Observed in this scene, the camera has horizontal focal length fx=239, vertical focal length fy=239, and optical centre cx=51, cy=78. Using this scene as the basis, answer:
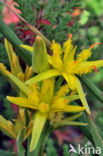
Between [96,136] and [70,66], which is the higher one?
[70,66]

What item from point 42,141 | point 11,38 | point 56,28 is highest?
point 56,28

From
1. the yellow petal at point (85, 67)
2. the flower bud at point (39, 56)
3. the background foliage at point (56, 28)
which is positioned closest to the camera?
the flower bud at point (39, 56)

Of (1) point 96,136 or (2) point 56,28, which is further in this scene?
(2) point 56,28

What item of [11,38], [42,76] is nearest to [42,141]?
[42,76]

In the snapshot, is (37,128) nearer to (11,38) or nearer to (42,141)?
(42,141)

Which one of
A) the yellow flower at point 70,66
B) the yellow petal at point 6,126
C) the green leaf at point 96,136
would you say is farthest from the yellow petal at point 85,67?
the yellow petal at point 6,126

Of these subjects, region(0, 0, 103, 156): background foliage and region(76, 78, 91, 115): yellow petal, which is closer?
region(76, 78, 91, 115): yellow petal

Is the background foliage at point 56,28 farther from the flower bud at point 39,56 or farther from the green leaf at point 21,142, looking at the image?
the flower bud at point 39,56

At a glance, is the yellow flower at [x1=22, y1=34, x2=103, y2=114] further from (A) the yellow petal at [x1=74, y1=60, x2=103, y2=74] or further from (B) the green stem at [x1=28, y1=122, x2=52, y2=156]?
(B) the green stem at [x1=28, y1=122, x2=52, y2=156]

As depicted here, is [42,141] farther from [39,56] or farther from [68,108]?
[39,56]

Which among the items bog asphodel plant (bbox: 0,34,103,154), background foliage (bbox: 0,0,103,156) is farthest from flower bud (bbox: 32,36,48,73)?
background foliage (bbox: 0,0,103,156)
